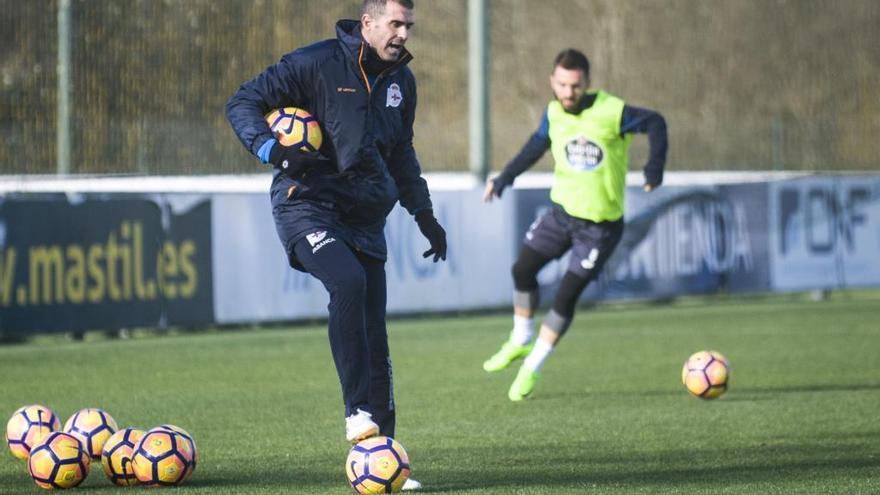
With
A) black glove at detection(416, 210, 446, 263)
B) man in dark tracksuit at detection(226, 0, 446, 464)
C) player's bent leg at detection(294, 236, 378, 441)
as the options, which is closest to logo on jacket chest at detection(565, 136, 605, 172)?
black glove at detection(416, 210, 446, 263)

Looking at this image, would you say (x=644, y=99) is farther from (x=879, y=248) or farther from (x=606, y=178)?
(x=606, y=178)

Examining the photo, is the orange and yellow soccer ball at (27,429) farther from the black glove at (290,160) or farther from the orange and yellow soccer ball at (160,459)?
the black glove at (290,160)

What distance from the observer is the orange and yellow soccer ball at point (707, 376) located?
1089 centimetres

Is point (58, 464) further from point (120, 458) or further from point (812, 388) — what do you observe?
point (812, 388)

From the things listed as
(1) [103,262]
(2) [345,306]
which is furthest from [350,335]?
(1) [103,262]

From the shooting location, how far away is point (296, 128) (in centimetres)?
717

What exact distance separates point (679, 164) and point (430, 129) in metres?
5.02

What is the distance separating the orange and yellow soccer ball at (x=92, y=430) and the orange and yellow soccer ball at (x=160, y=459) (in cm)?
53

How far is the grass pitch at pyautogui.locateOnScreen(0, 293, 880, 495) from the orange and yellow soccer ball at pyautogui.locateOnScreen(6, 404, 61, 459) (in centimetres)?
10

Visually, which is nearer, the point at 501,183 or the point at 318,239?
the point at 318,239

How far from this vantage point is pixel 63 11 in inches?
720

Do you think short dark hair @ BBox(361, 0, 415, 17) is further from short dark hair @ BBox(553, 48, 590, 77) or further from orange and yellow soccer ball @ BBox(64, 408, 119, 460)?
short dark hair @ BBox(553, 48, 590, 77)

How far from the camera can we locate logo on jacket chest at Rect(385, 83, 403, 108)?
7.35 m

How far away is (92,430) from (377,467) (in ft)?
5.70
